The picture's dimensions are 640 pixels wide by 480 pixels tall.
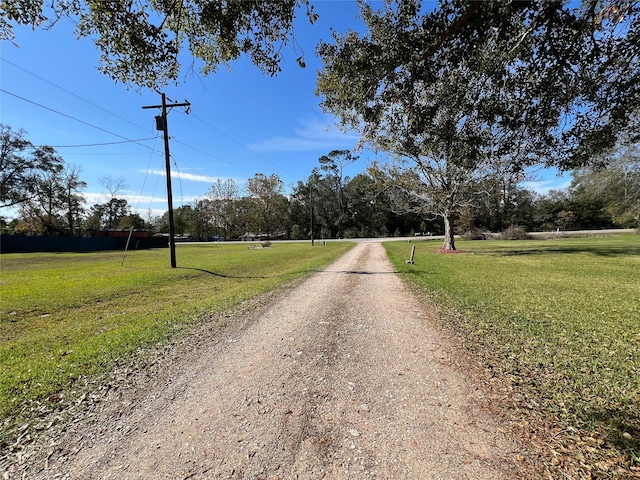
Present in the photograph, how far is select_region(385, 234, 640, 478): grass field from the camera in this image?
7.70 feet

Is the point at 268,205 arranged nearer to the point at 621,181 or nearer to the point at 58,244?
the point at 58,244

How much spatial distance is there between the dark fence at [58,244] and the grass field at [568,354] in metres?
34.8

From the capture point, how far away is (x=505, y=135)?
5039 mm

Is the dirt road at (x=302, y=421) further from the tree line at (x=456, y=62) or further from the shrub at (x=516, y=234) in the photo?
the shrub at (x=516, y=234)

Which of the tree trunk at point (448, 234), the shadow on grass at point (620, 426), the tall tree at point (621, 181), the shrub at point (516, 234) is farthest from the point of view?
the shrub at point (516, 234)

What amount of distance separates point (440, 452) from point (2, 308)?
1048 centimetres

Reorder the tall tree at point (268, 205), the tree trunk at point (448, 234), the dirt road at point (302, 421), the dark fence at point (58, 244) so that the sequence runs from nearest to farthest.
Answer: the dirt road at point (302, 421), the tree trunk at point (448, 234), the dark fence at point (58, 244), the tall tree at point (268, 205)

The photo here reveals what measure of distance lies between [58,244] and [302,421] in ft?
156

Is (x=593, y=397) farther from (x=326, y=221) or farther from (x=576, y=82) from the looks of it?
(x=326, y=221)

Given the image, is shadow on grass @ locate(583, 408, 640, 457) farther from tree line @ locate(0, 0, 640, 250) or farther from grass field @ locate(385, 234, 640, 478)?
tree line @ locate(0, 0, 640, 250)

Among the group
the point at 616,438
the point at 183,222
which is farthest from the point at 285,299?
the point at 183,222

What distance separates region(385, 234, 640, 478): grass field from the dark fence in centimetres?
3483

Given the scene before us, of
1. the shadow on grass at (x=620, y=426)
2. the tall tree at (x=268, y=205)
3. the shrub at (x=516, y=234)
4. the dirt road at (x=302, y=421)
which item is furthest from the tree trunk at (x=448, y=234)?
the tall tree at (x=268, y=205)

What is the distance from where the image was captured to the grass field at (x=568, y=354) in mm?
2346
